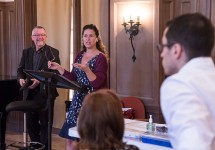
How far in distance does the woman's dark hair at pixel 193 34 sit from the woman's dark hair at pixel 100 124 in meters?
0.35

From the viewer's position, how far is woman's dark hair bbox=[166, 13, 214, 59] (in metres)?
1.15

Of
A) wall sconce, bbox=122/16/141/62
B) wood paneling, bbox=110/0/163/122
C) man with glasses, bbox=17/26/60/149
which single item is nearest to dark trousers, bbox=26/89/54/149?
man with glasses, bbox=17/26/60/149

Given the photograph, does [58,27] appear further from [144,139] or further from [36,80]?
[144,139]

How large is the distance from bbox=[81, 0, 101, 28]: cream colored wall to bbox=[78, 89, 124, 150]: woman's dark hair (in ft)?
11.7

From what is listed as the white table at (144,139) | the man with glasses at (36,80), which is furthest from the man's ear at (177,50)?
the man with glasses at (36,80)

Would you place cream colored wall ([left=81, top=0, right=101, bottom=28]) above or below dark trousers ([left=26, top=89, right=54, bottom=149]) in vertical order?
above

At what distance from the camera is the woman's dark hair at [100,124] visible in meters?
1.34

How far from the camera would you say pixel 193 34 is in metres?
1.15

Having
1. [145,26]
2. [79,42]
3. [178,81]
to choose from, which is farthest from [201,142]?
[79,42]

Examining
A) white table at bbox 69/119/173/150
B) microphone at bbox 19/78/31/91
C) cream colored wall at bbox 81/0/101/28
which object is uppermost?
cream colored wall at bbox 81/0/101/28

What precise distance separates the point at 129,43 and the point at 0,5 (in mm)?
2418

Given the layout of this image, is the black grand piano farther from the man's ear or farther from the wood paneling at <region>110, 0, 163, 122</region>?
the man's ear

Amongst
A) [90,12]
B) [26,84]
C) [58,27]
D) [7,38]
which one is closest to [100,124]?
[26,84]

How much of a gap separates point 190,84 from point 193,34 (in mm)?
157
